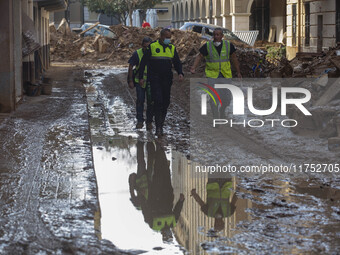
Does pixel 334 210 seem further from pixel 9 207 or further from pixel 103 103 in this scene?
pixel 103 103

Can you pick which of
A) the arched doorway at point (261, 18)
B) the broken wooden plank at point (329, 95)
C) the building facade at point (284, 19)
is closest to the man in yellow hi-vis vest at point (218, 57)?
the broken wooden plank at point (329, 95)

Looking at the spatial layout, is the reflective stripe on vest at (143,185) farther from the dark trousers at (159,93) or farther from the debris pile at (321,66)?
the debris pile at (321,66)

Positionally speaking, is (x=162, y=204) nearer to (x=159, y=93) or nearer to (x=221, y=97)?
(x=159, y=93)

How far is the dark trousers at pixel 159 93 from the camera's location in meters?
11.8

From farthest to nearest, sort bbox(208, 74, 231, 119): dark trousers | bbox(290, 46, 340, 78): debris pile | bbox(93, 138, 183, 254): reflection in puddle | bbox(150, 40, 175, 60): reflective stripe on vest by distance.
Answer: bbox(290, 46, 340, 78): debris pile → bbox(208, 74, 231, 119): dark trousers → bbox(150, 40, 175, 60): reflective stripe on vest → bbox(93, 138, 183, 254): reflection in puddle

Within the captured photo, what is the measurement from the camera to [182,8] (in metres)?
72.7

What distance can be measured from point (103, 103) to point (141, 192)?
9.60 m

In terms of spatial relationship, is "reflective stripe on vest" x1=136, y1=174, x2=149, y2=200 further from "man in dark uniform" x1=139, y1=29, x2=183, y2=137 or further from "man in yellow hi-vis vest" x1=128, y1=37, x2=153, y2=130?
"man in yellow hi-vis vest" x1=128, y1=37, x2=153, y2=130

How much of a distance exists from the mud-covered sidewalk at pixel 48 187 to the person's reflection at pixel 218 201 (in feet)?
3.47

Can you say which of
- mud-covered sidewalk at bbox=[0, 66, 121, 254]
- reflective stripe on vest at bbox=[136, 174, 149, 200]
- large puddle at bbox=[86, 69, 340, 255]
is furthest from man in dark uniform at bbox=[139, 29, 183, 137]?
reflective stripe on vest at bbox=[136, 174, 149, 200]

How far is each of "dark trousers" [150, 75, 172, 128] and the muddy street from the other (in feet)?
1.25

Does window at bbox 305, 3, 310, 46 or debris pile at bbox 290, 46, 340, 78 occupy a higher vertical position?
window at bbox 305, 3, 310, 46

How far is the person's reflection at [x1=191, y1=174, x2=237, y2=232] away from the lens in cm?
670

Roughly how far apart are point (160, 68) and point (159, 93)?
1.45 feet
